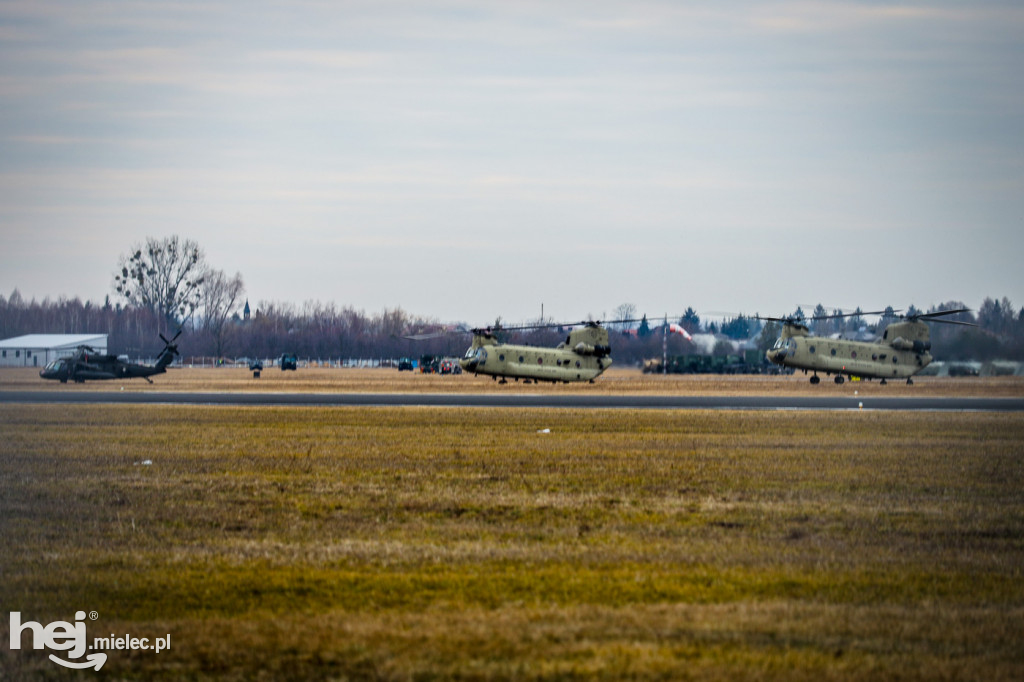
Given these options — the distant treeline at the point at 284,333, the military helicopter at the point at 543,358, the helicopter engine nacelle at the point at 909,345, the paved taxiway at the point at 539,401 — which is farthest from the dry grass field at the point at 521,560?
the distant treeline at the point at 284,333

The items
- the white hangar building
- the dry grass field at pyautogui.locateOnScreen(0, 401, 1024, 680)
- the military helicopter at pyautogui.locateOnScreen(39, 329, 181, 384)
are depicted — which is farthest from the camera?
the white hangar building

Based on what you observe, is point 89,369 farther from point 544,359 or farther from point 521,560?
point 521,560

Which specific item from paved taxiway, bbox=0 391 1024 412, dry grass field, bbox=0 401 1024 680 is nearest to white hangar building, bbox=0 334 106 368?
paved taxiway, bbox=0 391 1024 412

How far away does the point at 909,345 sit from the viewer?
219ft

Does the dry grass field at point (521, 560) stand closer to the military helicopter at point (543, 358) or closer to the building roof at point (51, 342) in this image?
the military helicopter at point (543, 358)

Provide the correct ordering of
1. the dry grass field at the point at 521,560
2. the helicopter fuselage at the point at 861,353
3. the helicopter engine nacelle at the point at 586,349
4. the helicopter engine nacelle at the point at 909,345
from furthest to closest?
the helicopter engine nacelle at the point at 909,345 < the helicopter engine nacelle at the point at 586,349 < the helicopter fuselage at the point at 861,353 < the dry grass field at the point at 521,560

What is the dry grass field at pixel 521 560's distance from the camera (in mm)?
8695

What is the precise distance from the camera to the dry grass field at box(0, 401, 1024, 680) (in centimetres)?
870

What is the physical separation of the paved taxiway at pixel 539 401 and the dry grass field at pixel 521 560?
18.0 metres

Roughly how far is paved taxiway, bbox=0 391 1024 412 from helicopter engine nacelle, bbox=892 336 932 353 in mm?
16315

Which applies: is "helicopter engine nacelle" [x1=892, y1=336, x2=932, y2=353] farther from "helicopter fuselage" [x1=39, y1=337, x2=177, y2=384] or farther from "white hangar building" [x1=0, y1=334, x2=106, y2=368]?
"white hangar building" [x1=0, y1=334, x2=106, y2=368]

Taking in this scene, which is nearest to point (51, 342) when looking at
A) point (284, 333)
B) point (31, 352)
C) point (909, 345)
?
point (31, 352)

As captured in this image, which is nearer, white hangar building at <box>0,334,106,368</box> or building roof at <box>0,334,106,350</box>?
white hangar building at <box>0,334,106,368</box>

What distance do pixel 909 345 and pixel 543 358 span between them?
77.4ft
